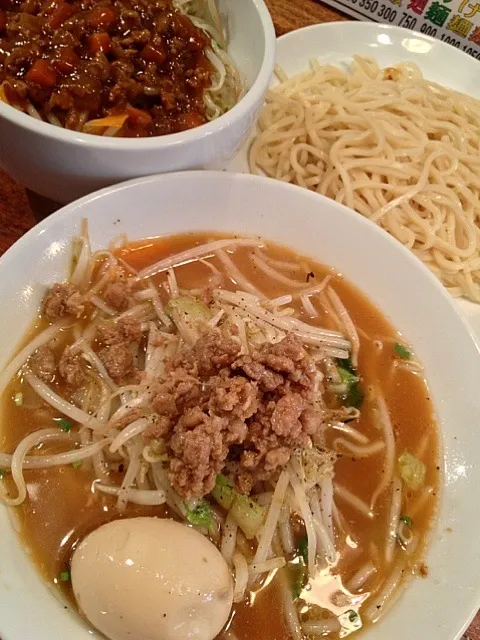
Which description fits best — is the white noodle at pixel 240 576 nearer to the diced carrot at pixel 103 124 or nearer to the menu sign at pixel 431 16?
the diced carrot at pixel 103 124

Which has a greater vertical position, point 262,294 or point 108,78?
point 108,78

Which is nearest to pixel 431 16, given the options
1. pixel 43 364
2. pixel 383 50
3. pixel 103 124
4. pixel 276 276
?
pixel 383 50

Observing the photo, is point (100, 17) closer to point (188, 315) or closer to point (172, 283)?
point (172, 283)

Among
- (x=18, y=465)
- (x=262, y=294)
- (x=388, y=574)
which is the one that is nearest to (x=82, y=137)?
(x=262, y=294)

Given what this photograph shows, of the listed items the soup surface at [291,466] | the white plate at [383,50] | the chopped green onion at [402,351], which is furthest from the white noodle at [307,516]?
A: the white plate at [383,50]

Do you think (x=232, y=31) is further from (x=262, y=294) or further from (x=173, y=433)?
(x=173, y=433)

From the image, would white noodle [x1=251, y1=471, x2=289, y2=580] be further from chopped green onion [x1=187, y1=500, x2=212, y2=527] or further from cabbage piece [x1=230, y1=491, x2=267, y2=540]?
chopped green onion [x1=187, y1=500, x2=212, y2=527]
